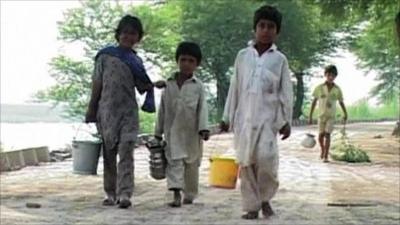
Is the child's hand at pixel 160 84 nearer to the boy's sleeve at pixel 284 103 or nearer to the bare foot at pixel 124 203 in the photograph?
the bare foot at pixel 124 203

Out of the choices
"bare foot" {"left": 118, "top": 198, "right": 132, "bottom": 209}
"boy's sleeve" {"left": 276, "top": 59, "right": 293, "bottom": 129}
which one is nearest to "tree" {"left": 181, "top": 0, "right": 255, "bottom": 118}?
"bare foot" {"left": 118, "top": 198, "right": 132, "bottom": 209}

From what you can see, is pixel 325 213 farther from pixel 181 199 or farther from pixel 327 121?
pixel 327 121

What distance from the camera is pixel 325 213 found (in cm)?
845

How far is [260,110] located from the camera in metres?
7.84

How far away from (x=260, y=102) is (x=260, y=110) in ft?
0.23

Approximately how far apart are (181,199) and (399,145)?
1491cm

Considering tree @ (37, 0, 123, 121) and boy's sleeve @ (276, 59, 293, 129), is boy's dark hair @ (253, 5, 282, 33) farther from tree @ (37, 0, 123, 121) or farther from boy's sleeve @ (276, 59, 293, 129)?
tree @ (37, 0, 123, 121)

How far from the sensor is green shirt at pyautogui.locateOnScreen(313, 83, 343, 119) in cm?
1606

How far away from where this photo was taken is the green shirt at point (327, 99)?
16062 millimetres

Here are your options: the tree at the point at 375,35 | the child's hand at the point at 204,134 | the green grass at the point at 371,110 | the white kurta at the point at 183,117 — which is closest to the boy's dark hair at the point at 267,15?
the white kurta at the point at 183,117

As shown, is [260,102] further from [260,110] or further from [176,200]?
[176,200]

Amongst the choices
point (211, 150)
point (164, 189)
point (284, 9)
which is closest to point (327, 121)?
point (211, 150)

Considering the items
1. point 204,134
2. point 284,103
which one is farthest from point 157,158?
point 284,103

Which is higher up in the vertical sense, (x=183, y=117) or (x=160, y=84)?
(x=160, y=84)
